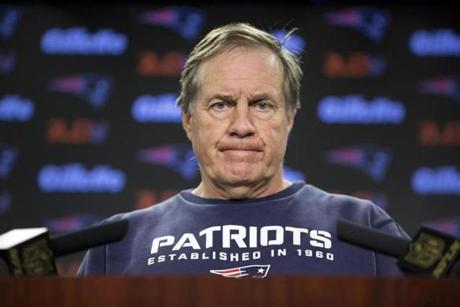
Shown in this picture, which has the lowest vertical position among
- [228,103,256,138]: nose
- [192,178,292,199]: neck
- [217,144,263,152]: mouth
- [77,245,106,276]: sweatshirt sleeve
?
[77,245,106,276]: sweatshirt sleeve

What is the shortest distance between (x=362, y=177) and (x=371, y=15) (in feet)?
2.62

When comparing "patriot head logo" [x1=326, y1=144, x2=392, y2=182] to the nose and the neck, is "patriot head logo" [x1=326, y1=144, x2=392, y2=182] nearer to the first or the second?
the neck

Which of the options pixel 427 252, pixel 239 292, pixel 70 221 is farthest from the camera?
pixel 70 221

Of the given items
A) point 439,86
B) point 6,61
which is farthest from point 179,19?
point 439,86

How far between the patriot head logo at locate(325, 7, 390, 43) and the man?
6.98 feet

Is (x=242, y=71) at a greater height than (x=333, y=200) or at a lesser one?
greater

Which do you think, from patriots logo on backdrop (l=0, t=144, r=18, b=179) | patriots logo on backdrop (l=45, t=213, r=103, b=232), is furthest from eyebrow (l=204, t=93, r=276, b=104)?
patriots logo on backdrop (l=0, t=144, r=18, b=179)

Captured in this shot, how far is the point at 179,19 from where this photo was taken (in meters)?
4.34

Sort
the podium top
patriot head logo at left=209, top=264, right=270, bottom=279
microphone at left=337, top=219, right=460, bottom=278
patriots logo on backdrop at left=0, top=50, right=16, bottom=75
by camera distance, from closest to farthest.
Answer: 1. the podium top
2. microphone at left=337, top=219, right=460, bottom=278
3. patriot head logo at left=209, top=264, right=270, bottom=279
4. patriots logo on backdrop at left=0, top=50, right=16, bottom=75

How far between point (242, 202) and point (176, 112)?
212cm

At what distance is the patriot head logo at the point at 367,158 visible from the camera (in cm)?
420

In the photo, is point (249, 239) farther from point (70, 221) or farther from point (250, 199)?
point (70, 221)

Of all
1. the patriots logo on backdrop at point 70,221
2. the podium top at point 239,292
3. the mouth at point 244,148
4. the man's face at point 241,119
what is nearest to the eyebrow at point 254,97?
the man's face at point 241,119

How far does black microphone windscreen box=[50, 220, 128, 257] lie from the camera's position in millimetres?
1292
